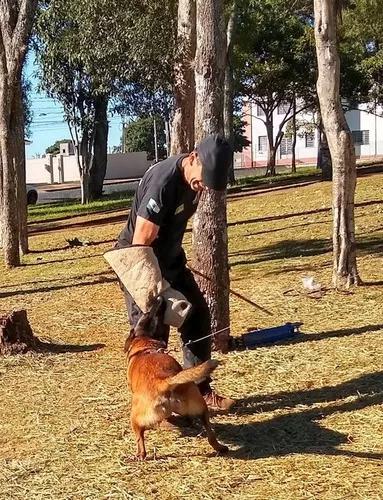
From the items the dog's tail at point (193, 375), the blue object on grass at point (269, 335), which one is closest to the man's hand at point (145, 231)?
the dog's tail at point (193, 375)

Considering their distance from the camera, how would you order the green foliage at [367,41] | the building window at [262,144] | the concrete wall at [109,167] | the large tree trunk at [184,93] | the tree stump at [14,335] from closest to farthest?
the tree stump at [14,335], the large tree trunk at [184,93], the green foliage at [367,41], the concrete wall at [109,167], the building window at [262,144]

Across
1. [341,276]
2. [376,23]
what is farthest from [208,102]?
[376,23]

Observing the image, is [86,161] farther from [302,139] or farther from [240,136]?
[240,136]

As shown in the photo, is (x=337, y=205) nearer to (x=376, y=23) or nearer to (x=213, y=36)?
(x=213, y=36)

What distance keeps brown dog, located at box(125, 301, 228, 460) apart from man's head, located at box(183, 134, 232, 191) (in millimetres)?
754

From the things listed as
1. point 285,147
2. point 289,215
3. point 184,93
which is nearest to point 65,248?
point 289,215

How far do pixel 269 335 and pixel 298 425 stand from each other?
214cm

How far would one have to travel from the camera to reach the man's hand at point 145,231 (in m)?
4.75

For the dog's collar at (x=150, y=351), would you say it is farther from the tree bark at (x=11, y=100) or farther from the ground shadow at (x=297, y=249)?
the tree bark at (x=11, y=100)

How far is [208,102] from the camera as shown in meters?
6.99

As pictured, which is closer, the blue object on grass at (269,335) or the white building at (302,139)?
the blue object on grass at (269,335)

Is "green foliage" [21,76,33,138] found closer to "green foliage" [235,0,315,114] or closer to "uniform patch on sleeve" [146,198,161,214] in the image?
"green foliage" [235,0,315,114]

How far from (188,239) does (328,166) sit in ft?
34.2

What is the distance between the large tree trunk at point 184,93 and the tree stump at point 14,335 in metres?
5.59
